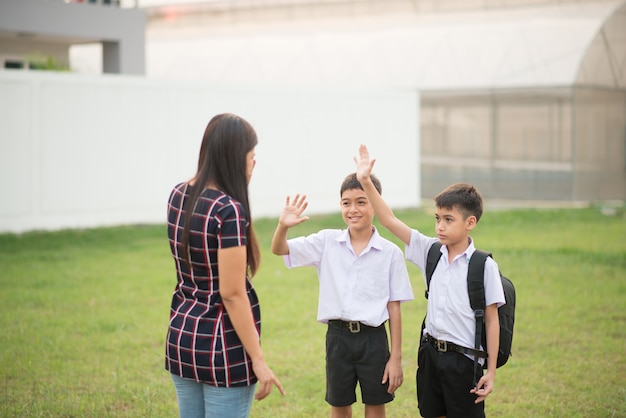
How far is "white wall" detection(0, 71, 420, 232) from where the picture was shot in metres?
13.8

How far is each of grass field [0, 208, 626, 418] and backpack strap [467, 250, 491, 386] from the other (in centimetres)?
161

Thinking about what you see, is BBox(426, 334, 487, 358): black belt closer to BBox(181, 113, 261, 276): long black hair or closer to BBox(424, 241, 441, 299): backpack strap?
BBox(424, 241, 441, 299): backpack strap

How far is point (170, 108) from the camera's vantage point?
52.3ft

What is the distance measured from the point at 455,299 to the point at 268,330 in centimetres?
381

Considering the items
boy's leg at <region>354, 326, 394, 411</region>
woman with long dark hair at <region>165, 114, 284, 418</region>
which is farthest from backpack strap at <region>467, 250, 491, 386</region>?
woman with long dark hair at <region>165, 114, 284, 418</region>

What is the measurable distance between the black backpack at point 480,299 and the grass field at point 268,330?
1534 millimetres

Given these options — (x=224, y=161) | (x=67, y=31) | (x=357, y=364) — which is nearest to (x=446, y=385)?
(x=357, y=364)

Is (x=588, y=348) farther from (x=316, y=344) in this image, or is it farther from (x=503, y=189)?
(x=503, y=189)

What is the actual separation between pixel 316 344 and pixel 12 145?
27.6 feet

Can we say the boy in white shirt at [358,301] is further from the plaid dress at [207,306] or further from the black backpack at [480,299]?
the plaid dress at [207,306]

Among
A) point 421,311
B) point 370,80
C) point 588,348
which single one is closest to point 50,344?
point 421,311

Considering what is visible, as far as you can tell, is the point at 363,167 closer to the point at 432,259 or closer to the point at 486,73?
the point at 432,259

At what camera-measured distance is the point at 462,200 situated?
3.84 meters

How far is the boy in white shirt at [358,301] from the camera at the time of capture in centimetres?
386
